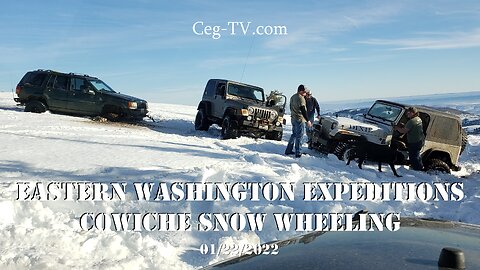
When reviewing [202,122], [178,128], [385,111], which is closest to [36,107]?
[178,128]

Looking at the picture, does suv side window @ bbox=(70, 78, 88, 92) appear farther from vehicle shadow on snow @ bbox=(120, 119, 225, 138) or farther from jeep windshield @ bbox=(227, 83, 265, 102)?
jeep windshield @ bbox=(227, 83, 265, 102)

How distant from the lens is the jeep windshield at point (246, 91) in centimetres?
1741

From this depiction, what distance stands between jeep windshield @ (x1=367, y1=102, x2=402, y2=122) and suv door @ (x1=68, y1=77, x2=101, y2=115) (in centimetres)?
1092

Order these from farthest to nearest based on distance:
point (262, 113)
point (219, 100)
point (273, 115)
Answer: point (219, 100) < point (273, 115) < point (262, 113)

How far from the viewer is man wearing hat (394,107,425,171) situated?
1100cm

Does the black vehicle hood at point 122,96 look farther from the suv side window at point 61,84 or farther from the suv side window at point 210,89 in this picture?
the suv side window at point 210,89

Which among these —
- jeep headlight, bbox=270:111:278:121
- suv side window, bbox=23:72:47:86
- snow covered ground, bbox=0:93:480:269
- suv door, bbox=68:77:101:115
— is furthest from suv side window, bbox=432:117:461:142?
suv side window, bbox=23:72:47:86

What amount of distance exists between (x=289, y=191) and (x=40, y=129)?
29.4 ft

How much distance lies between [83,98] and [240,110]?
22.9ft

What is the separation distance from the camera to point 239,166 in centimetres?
935

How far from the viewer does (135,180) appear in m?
7.93

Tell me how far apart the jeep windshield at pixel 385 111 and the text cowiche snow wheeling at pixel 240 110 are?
13.3 ft

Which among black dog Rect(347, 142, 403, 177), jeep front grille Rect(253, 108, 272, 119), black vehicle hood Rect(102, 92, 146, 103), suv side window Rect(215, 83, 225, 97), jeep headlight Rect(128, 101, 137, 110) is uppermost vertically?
suv side window Rect(215, 83, 225, 97)

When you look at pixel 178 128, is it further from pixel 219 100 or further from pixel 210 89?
pixel 219 100
